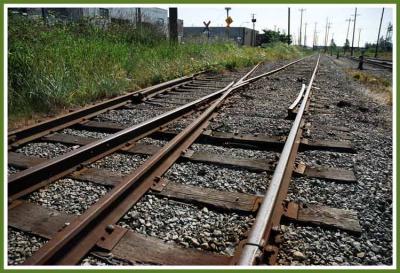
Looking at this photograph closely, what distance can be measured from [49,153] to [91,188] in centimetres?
111

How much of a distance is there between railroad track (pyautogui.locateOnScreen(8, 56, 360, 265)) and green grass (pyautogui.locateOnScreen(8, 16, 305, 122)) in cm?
105

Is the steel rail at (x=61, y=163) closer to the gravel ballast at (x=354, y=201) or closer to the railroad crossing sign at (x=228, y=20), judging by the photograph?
the gravel ballast at (x=354, y=201)

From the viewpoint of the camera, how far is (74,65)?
7.16 meters

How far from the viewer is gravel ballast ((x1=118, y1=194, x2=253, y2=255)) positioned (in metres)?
2.46

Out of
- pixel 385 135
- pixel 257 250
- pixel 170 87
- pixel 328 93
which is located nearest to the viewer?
pixel 257 250

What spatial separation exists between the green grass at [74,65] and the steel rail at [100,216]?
2.74 meters

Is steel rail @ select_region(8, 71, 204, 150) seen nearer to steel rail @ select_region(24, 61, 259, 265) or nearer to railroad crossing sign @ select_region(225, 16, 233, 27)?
steel rail @ select_region(24, 61, 259, 265)

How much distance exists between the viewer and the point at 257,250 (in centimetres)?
211

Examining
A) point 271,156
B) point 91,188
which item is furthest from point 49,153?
point 271,156

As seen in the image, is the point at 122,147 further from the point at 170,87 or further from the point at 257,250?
the point at 170,87

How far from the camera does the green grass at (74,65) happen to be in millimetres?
5828

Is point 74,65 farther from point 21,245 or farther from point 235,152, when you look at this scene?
point 21,245

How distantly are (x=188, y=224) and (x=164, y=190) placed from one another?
1.81ft

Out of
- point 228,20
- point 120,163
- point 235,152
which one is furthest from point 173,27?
point 120,163
